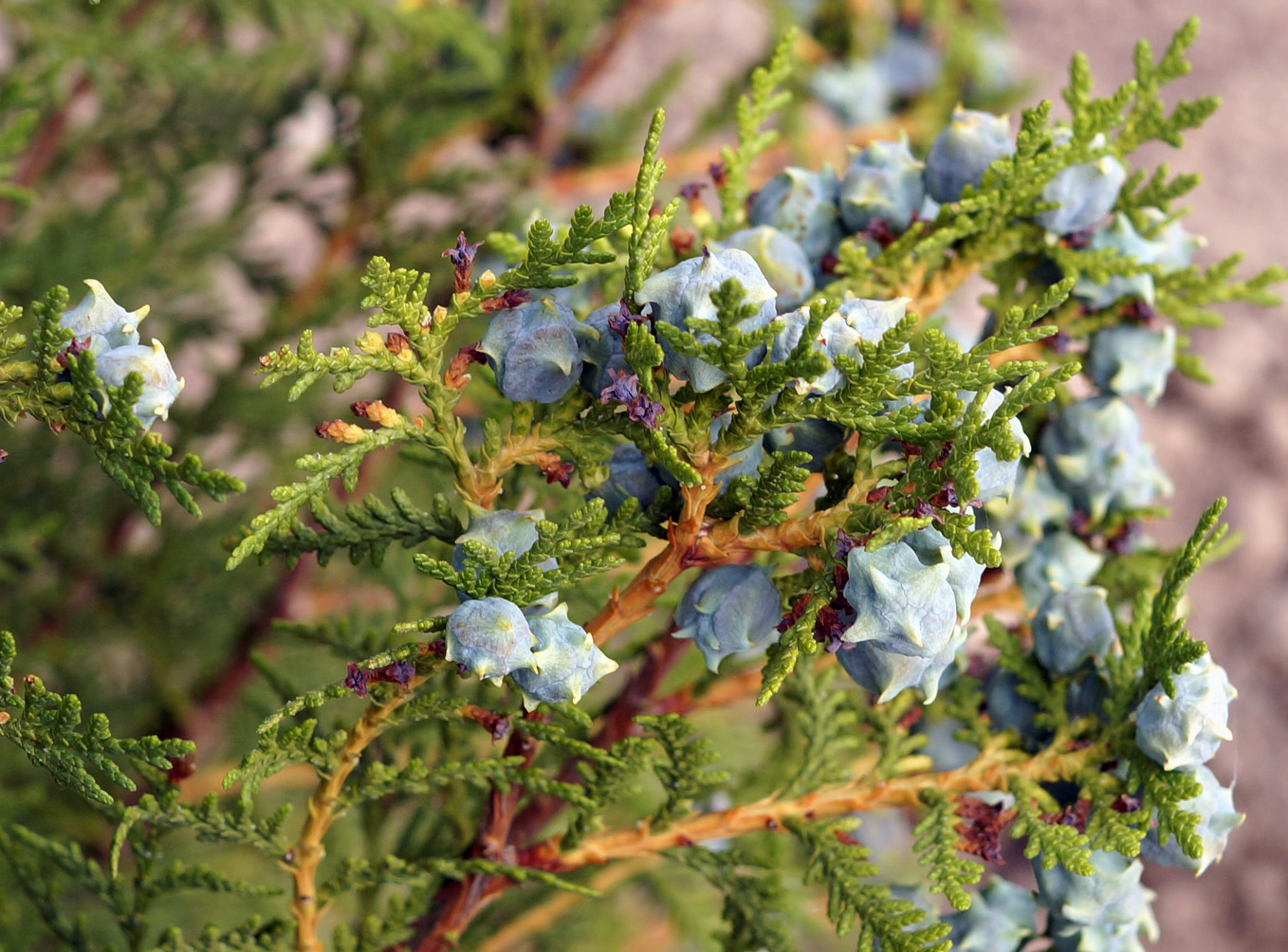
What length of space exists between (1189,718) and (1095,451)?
0.91ft

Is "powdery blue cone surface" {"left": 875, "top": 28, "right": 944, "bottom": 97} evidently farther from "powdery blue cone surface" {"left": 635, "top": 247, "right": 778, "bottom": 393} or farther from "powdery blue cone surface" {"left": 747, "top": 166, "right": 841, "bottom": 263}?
"powdery blue cone surface" {"left": 635, "top": 247, "right": 778, "bottom": 393}

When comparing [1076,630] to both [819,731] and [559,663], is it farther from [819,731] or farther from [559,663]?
[559,663]

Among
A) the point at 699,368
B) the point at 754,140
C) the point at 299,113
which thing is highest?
the point at 299,113

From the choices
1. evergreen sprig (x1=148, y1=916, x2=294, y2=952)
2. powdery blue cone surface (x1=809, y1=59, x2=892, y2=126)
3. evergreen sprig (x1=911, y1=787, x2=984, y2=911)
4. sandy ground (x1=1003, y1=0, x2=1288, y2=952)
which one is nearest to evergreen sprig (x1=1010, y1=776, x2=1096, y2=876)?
evergreen sprig (x1=911, y1=787, x2=984, y2=911)

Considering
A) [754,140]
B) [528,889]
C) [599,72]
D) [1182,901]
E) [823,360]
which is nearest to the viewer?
[823,360]

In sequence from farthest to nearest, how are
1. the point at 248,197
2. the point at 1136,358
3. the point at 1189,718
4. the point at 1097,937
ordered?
the point at 248,197
the point at 1136,358
the point at 1097,937
the point at 1189,718

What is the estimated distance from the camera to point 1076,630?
803 mm

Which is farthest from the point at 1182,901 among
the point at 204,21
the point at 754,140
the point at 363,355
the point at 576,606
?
the point at 204,21

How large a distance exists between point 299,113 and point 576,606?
97 centimetres

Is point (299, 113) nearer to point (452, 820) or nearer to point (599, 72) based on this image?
point (599, 72)

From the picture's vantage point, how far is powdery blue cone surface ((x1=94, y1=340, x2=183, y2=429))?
1.95ft

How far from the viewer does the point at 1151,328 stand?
0.89m

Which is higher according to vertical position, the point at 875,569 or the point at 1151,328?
the point at 1151,328

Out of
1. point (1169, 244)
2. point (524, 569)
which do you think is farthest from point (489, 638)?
point (1169, 244)
